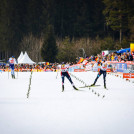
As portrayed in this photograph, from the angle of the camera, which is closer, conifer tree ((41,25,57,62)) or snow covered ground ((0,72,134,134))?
snow covered ground ((0,72,134,134))

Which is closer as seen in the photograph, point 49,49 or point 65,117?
point 65,117

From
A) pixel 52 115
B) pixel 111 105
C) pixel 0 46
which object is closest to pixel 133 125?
pixel 52 115

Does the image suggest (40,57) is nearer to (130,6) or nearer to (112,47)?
(112,47)

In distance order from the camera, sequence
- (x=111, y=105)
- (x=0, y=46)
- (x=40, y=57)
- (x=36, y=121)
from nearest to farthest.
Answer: (x=36, y=121), (x=111, y=105), (x=40, y=57), (x=0, y=46)

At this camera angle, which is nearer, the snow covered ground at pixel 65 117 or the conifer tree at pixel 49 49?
the snow covered ground at pixel 65 117

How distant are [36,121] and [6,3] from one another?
272 feet

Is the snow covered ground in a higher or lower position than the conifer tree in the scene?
lower

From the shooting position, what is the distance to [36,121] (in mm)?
7656

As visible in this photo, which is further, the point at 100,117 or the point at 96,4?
the point at 96,4

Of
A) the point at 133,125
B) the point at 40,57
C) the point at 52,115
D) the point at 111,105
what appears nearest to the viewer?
the point at 133,125

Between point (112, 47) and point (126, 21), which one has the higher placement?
point (126, 21)

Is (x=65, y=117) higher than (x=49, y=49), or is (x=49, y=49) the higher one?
(x=49, y=49)

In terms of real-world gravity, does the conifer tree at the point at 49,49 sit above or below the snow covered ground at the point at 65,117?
above

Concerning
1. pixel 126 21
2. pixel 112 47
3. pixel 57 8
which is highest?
pixel 57 8
